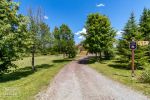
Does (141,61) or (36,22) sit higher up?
(36,22)

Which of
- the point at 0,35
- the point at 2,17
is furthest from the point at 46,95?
the point at 2,17

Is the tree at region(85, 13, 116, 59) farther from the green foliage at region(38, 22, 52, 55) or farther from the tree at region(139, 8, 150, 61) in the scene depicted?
the green foliage at region(38, 22, 52, 55)

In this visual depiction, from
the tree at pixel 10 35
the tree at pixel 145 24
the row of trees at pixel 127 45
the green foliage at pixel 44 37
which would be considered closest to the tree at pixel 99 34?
the tree at pixel 145 24

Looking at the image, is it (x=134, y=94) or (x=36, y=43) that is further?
(x=36, y=43)

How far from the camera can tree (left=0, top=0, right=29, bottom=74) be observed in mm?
24800

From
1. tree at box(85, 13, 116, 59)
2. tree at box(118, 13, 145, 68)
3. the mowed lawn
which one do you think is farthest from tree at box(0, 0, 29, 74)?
tree at box(85, 13, 116, 59)

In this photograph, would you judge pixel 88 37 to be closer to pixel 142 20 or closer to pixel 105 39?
pixel 105 39

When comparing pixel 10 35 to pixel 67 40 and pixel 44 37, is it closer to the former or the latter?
pixel 44 37

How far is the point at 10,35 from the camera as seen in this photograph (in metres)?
25.2

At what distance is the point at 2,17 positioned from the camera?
2566 centimetres

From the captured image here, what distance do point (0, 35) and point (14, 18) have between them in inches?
147

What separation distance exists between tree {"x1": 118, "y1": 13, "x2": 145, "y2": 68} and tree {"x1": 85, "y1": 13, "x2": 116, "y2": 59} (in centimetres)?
1111

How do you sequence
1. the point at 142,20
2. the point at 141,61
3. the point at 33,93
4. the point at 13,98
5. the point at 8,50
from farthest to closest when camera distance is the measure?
the point at 142,20
the point at 141,61
the point at 8,50
the point at 33,93
the point at 13,98

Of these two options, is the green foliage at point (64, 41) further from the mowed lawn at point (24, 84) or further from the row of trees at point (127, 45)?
the mowed lawn at point (24, 84)
